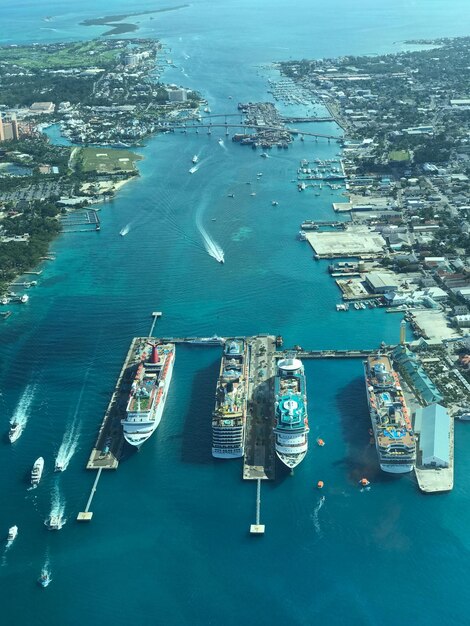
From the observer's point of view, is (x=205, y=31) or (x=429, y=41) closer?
(x=429, y=41)

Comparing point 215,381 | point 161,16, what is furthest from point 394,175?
A: point 161,16

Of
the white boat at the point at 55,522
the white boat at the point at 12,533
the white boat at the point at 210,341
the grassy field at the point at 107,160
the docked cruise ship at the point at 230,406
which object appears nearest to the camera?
the white boat at the point at 12,533

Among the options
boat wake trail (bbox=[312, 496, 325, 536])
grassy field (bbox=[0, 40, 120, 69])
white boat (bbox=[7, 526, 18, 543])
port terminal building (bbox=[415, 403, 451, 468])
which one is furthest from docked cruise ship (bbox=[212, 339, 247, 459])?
grassy field (bbox=[0, 40, 120, 69])

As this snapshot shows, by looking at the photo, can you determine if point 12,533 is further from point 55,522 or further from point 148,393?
point 148,393

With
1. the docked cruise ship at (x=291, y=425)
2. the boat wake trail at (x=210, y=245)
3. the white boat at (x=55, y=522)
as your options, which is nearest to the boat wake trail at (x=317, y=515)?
the docked cruise ship at (x=291, y=425)

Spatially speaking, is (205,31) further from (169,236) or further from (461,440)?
(461,440)

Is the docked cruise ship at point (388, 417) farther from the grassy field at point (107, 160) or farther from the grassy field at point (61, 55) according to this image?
the grassy field at point (61, 55)
